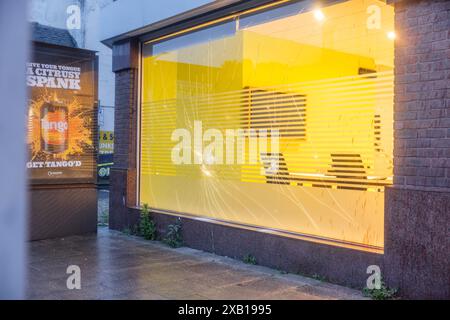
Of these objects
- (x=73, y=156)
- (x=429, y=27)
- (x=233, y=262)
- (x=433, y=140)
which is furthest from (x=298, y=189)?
(x=73, y=156)

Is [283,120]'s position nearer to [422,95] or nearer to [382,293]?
[422,95]

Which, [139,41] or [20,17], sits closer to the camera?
[20,17]

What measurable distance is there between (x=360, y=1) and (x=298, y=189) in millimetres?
2468

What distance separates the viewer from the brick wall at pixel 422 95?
16.7ft

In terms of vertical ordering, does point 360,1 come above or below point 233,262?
above

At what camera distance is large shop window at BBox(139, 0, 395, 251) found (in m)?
6.08

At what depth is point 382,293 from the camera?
5.38m

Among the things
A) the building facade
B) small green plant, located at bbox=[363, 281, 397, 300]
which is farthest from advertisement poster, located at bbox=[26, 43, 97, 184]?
small green plant, located at bbox=[363, 281, 397, 300]

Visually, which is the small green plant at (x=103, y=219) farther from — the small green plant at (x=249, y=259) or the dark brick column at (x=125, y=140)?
the small green plant at (x=249, y=259)

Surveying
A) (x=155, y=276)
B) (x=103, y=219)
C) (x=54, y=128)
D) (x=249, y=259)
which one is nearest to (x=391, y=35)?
(x=249, y=259)

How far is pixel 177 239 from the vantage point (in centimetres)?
830

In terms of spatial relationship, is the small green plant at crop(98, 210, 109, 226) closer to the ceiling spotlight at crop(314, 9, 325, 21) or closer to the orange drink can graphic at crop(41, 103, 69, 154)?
the orange drink can graphic at crop(41, 103, 69, 154)
